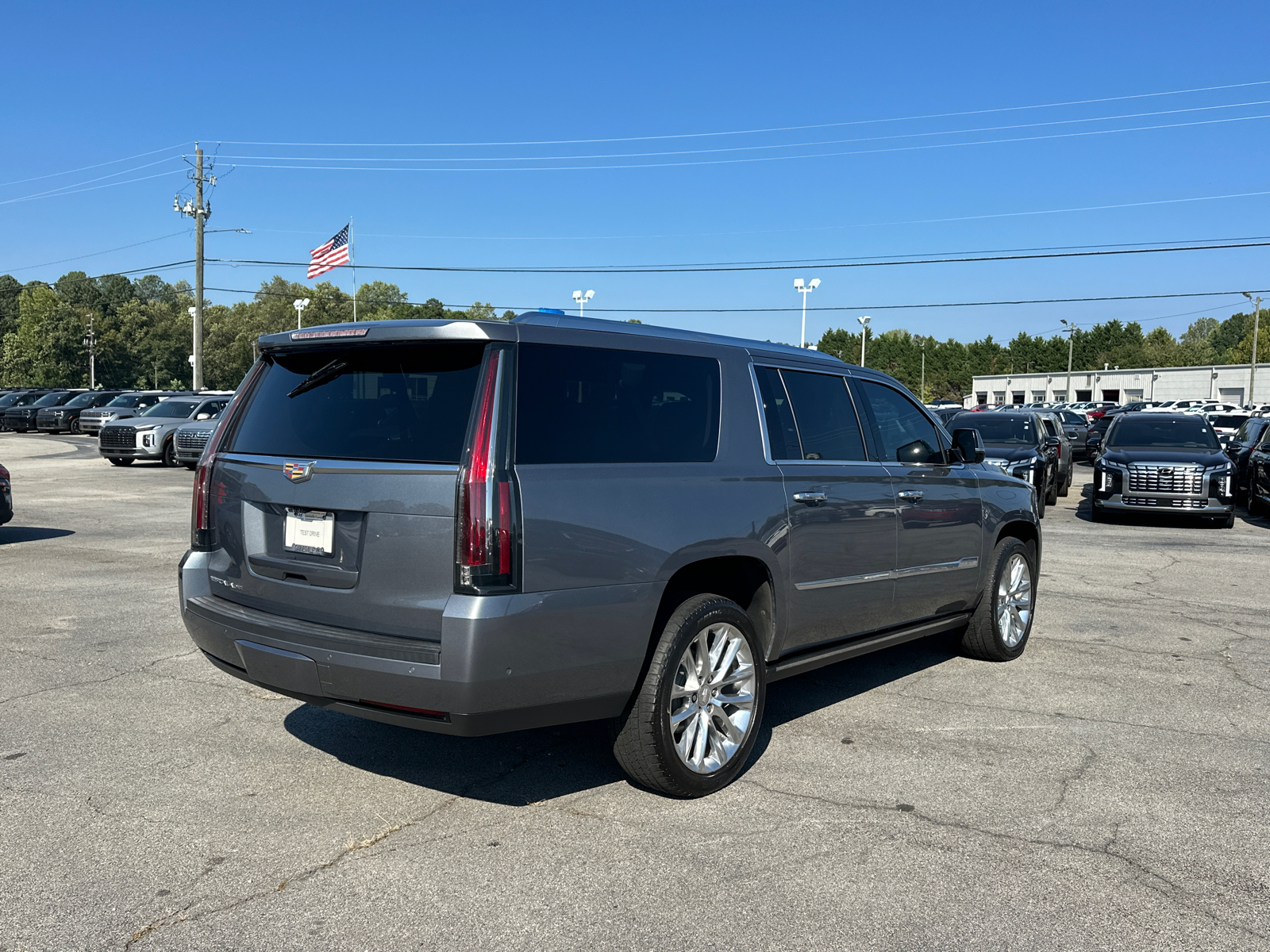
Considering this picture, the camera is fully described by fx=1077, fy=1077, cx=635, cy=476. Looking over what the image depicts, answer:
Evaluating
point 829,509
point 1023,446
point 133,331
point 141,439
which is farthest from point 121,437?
point 133,331

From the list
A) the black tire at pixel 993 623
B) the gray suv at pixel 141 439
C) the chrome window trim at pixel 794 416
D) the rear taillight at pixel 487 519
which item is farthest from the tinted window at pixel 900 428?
the gray suv at pixel 141 439

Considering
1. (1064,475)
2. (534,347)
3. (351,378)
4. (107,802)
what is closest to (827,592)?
(534,347)

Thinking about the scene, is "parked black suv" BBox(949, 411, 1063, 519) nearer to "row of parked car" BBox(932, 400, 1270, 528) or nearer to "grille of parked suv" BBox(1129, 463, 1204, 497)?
"row of parked car" BBox(932, 400, 1270, 528)

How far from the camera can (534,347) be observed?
13.2 ft

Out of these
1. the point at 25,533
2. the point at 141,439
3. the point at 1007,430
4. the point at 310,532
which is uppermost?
the point at 1007,430

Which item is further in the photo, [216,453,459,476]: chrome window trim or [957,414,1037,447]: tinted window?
[957,414,1037,447]: tinted window

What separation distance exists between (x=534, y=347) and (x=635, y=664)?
4.14 feet

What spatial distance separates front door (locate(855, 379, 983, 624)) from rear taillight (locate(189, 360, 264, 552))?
3.11 m

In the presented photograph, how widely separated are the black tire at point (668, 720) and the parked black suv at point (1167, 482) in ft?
42.5

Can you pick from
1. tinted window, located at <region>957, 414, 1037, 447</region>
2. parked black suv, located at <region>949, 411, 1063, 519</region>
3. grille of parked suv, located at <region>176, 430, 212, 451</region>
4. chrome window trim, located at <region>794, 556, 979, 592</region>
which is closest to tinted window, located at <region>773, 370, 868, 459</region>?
chrome window trim, located at <region>794, 556, 979, 592</region>

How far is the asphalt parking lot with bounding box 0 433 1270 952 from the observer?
3.32 m

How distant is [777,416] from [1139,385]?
10291 cm

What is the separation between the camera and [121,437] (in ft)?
84.6

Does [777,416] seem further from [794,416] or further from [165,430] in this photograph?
[165,430]
